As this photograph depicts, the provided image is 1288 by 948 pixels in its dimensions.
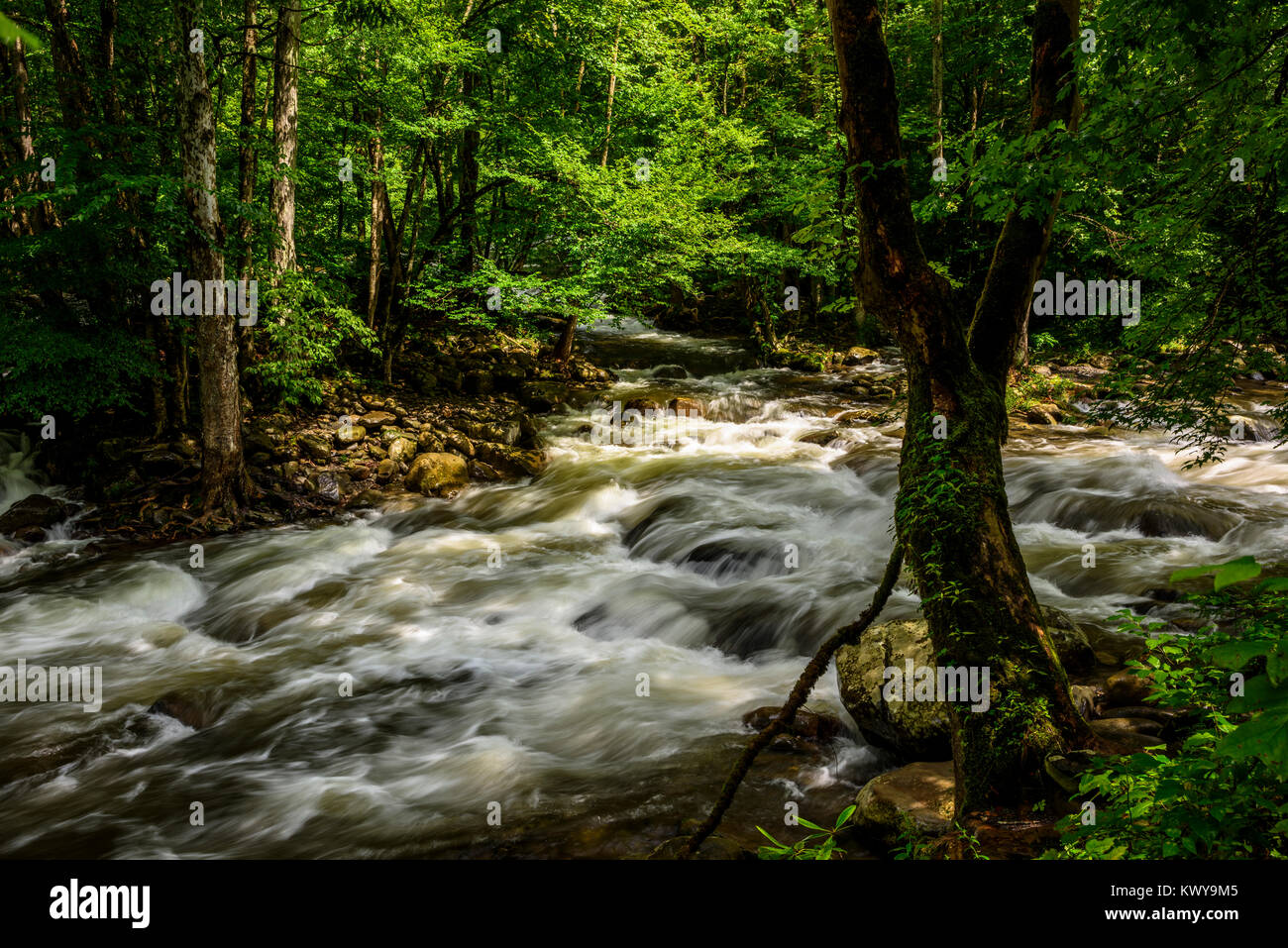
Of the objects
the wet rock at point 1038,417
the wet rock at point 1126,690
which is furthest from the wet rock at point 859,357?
the wet rock at point 1126,690

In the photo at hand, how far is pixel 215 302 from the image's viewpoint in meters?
9.48

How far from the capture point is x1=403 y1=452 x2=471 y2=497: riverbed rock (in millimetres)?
12297

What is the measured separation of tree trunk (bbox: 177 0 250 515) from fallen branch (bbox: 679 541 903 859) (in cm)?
936

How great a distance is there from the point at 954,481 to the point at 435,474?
10.0m

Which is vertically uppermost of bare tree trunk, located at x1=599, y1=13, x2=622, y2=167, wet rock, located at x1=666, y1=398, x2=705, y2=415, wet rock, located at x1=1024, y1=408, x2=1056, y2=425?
bare tree trunk, located at x1=599, y1=13, x2=622, y2=167

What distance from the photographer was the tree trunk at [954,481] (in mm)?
3600

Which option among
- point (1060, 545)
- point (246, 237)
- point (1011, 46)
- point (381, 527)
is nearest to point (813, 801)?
point (1060, 545)

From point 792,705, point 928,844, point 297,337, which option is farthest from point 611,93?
point 928,844

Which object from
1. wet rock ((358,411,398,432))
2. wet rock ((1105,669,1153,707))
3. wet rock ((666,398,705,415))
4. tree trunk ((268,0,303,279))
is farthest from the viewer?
wet rock ((666,398,705,415))

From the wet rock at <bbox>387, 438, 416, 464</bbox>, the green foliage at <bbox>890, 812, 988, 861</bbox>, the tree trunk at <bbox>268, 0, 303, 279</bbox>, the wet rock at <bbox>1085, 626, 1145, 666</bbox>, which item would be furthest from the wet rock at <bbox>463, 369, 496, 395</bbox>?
the green foliage at <bbox>890, 812, 988, 861</bbox>

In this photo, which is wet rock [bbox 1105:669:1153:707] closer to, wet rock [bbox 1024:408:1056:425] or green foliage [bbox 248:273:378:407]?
wet rock [bbox 1024:408:1056:425]

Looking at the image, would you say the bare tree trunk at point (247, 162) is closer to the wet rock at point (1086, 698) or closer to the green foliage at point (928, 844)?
the green foliage at point (928, 844)

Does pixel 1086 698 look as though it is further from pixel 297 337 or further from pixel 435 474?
pixel 297 337

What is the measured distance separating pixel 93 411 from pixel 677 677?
10.5 metres
